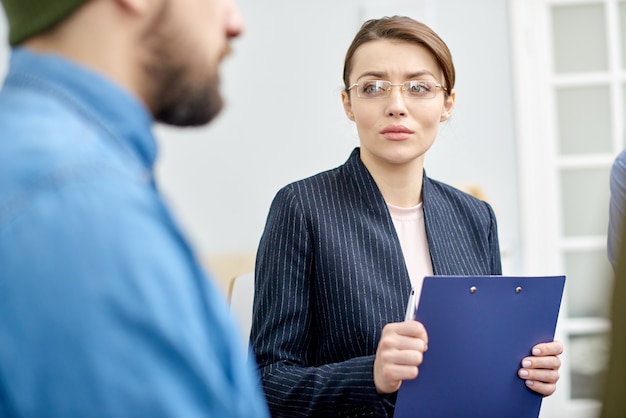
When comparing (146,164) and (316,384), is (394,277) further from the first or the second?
(146,164)

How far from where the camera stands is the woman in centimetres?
161

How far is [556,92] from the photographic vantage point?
4441mm

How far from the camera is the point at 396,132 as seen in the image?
1.72 meters

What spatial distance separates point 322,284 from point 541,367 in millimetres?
440

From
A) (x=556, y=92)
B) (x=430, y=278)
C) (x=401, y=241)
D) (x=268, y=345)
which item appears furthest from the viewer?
(x=556, y=92)

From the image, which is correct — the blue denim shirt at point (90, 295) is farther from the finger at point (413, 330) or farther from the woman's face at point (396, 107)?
the woman's face at point (396, 107)

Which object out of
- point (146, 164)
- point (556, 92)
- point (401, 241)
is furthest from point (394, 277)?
point (556, 92)

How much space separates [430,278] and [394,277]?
38cm

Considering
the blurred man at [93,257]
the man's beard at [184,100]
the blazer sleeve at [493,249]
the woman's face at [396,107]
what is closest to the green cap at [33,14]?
the blurred man at [93,257]

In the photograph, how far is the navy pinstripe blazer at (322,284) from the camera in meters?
Result: 1.60

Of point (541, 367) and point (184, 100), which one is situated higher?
point (184, 100)

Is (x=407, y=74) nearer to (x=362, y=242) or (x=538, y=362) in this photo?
(x=362, y=242)

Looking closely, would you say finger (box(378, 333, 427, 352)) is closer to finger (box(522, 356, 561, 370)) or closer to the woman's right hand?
the woman's right hand

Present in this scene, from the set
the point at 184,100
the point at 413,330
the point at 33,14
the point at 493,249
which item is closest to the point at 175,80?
the point at 184,100
